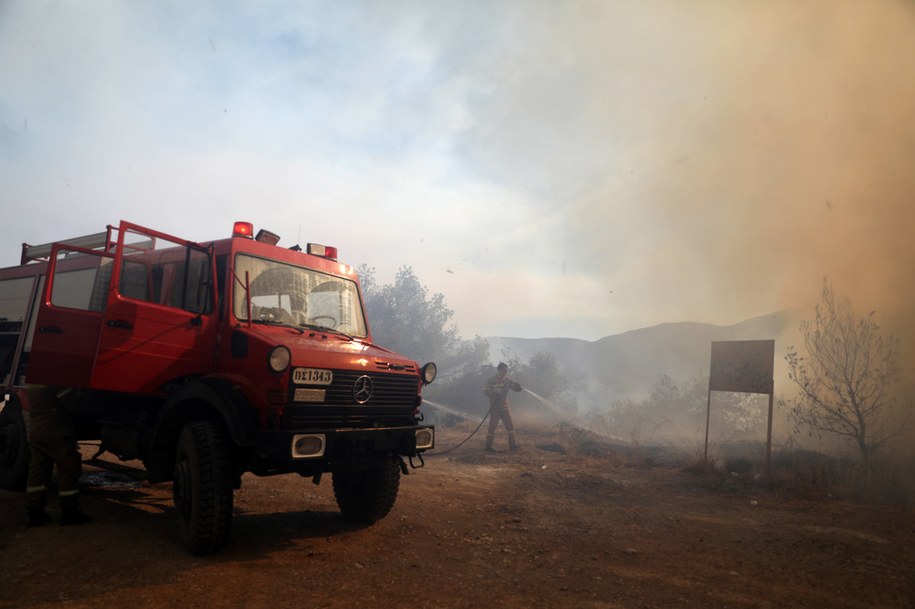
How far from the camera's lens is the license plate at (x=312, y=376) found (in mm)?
4504

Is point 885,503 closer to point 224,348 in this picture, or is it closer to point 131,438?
point 224,348

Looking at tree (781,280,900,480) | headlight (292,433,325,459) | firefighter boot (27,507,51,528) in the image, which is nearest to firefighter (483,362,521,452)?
tree (781,280,900,480)

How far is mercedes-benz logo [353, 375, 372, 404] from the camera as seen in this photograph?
16.1 feet

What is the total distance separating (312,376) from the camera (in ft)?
15.1

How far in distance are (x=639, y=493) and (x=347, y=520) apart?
4.66 meters

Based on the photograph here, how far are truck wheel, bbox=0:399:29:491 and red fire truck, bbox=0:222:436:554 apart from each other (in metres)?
1.54

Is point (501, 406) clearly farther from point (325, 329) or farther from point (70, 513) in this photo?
point (70, 513)

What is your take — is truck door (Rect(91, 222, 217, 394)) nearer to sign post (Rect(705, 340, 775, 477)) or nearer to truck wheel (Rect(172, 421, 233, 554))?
truck wheel (Rect(172, 421, 233, 554))

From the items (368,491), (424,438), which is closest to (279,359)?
(424,438)

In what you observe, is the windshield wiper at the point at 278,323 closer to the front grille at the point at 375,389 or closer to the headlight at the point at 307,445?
the front grille at the point at 375,389

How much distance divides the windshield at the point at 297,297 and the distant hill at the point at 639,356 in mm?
27087

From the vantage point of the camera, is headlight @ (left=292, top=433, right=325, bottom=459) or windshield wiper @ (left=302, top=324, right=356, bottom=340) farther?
windshield wiper @ (left=302, top=324, right=356, bottom=340)

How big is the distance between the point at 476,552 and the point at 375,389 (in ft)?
6.01

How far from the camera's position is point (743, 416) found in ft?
59.1
